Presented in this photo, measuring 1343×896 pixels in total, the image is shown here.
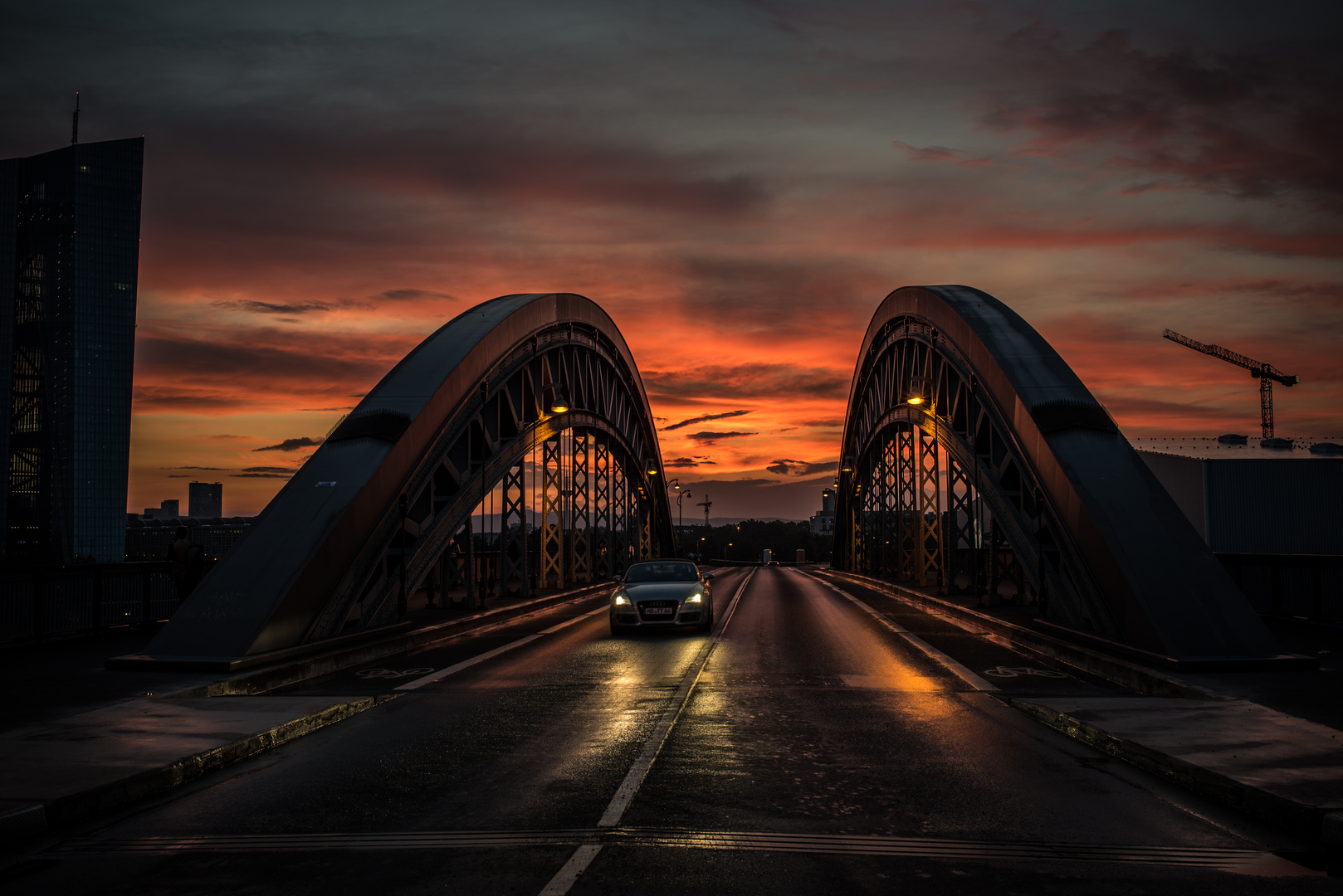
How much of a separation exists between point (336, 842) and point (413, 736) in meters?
3.03

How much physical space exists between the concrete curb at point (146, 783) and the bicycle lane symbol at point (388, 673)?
307 cm

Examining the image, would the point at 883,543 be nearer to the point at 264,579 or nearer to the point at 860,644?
the point at 860,644

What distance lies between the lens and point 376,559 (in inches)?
669

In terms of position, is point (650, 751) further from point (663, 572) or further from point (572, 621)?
point (572, 621)

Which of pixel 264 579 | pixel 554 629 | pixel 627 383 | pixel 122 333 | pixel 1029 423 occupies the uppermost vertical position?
pixel 122 333

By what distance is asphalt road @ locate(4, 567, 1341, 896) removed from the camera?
4.93m

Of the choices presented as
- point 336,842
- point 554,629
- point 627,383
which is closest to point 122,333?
point 627,383

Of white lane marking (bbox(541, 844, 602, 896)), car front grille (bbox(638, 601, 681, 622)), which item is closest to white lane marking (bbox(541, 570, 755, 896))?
white lane marking (bbox(541, 844, 602, 896))

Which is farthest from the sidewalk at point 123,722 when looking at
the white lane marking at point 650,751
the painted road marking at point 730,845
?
the white lane marking at point 650,751

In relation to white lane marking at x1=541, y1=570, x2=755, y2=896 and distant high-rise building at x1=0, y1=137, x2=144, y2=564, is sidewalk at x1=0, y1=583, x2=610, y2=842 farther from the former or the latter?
distant high-rise building at x1=0, y1=137, x2=144, y2=564

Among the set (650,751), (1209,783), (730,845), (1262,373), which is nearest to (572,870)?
(730,845)

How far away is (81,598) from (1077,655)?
598 inches

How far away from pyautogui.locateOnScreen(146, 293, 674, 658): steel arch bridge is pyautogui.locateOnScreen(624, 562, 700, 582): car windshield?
3.88m

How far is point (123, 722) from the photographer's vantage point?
28.6 feet
